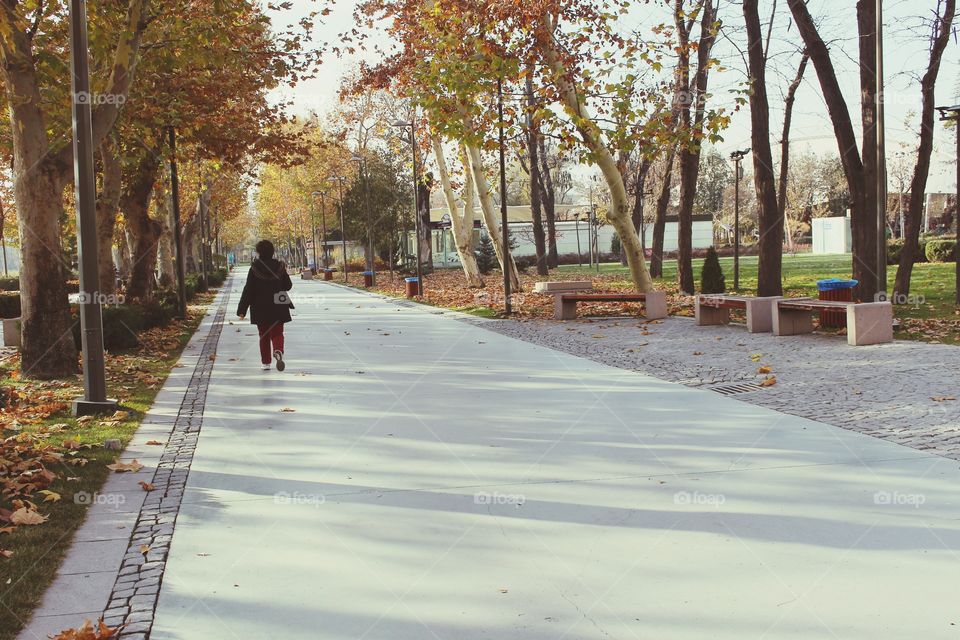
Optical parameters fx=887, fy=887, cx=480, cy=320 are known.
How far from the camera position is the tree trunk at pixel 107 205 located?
18266 millimetres

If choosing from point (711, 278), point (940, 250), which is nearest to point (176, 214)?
point (711, 278)

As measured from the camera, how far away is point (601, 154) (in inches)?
763

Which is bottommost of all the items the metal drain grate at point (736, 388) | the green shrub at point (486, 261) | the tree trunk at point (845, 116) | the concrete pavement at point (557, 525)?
the concrete pavement at point (557, 525)

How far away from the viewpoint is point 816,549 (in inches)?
169

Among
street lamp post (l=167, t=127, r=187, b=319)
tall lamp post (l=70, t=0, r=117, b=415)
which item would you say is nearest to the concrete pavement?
tall lamp post (l=70, t=0, r=117, b=415)

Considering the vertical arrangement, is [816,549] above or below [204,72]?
below

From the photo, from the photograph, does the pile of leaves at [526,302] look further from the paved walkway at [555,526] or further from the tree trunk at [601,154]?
the paved walkway at [555,526]

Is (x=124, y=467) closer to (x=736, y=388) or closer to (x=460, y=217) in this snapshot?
(x=736, y=388)

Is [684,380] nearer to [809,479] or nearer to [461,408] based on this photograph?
[461,408]

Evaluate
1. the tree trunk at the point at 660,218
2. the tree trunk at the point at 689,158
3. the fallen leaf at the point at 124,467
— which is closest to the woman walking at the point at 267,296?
the fallen leaf at the point at 124,467

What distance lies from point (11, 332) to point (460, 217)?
17875 mm

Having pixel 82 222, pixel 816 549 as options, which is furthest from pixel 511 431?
pixel 82 222

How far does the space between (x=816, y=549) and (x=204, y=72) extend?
18.0 m

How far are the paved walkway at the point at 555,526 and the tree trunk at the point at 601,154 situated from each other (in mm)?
11398
